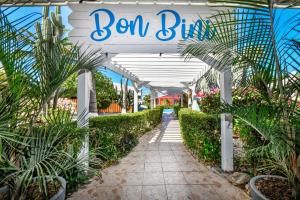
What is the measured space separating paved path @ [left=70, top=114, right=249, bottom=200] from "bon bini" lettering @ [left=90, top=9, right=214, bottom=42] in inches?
111

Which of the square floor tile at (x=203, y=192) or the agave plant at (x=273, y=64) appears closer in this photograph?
the agave plant at (x=273, y=64)

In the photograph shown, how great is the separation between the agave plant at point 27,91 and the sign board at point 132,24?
1.78 metres

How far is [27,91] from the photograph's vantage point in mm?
2092

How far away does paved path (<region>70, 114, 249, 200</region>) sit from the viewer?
139 inches

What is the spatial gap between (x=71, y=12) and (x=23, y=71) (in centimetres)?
240

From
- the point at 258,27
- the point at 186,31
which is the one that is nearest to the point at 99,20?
the point at 186,31

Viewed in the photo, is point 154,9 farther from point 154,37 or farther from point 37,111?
point 37,111

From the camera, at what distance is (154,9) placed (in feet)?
13.1

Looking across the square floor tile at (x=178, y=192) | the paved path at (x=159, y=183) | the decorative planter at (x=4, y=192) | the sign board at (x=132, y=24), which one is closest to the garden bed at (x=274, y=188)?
the paved path at (x=159, y=183)

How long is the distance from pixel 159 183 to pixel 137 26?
3085 millimetres

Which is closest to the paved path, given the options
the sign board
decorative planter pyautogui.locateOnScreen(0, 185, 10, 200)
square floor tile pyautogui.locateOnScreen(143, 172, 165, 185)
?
square floor tile pyautogui.locateOnScreen(143, 172, 165, 185)

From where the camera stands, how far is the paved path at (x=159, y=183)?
354 centimetres

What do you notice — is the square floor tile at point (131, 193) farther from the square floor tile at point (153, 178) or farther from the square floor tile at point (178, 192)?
the square floor tile at point (178, 192)

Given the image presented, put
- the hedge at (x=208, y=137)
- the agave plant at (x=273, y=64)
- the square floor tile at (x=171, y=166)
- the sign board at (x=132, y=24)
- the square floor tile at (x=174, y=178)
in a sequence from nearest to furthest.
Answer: the agave plant at (x=273, y=64), the sign board at (x=132, y=24), the square floor tile at (x=174, y=178), the square floor tile at (x=171, y=166), the hedge at (x=208, y=137)
